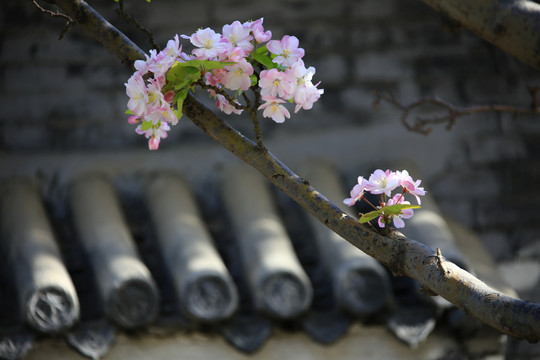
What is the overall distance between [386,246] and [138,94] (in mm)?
389

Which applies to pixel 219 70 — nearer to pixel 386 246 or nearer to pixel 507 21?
pixel 386 246

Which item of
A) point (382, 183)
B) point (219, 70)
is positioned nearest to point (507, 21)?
point (382, 183)

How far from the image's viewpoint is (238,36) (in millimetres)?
999

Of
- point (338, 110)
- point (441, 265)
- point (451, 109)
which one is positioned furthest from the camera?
point (338, 110)

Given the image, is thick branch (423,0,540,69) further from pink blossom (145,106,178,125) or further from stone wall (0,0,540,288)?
stone wall (0,0,540,288)

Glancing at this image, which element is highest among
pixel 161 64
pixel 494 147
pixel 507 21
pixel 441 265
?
pixel 494 147

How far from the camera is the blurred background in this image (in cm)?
244

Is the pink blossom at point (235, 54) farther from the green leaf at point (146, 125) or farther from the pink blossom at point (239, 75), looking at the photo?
the green leaf at point (146, 125)

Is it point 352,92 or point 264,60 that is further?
point 352,92

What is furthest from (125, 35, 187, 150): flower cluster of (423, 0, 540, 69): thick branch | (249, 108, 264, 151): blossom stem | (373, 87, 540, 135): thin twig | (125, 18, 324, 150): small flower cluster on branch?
(373, 87, 540, 135): thin twig

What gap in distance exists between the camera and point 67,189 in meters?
2.43

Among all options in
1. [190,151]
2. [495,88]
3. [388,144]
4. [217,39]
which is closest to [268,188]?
[190,151]

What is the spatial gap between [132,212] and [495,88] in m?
1.33

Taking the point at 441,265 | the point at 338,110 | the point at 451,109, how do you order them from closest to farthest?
the point at 441,265 < the point at 451,109 < the point at 338,110
